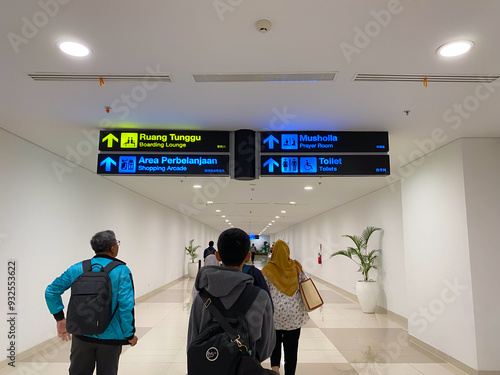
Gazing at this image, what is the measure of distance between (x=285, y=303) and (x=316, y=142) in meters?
1.76

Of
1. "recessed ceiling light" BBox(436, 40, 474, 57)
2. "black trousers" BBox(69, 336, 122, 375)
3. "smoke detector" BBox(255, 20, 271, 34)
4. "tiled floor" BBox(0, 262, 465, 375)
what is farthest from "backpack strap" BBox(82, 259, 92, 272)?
"recessed ceiling light" BBox(436, 40, 474, 57)

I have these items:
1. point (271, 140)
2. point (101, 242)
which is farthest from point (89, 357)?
point (271, 140)

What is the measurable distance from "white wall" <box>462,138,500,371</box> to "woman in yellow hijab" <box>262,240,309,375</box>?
2.43m

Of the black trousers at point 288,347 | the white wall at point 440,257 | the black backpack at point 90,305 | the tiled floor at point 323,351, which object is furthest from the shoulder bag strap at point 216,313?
the white wall at point 440,257

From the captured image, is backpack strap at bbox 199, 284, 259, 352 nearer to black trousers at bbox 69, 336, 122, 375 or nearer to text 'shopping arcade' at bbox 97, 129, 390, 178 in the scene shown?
black trousers at bbox 69, 336, 122, 375

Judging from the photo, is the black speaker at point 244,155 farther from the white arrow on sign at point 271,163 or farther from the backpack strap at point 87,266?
the backpack strap at point 87,266

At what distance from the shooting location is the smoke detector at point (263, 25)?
2234mm

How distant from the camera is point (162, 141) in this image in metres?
3.95

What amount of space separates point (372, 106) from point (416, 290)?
11.0 ft

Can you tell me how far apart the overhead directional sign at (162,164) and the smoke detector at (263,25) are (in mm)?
1807

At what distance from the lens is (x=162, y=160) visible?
3.87 m

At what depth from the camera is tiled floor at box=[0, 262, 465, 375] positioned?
4359mm

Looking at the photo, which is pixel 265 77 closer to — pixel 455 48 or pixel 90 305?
pixel 455 48

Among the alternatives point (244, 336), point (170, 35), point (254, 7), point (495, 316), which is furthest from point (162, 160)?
point (495, 316)
